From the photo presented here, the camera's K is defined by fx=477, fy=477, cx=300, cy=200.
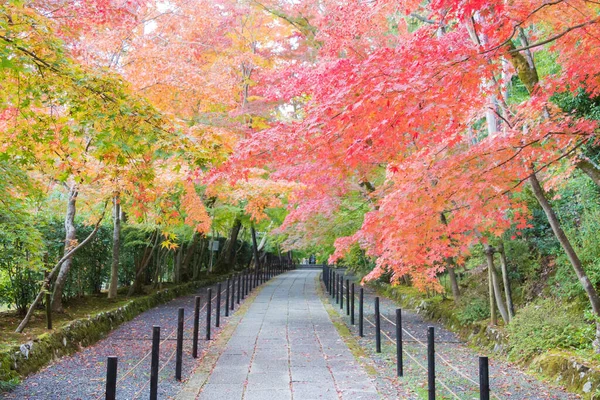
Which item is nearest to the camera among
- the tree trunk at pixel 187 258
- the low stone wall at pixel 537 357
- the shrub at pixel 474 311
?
the low stone wall at pixel 537 357

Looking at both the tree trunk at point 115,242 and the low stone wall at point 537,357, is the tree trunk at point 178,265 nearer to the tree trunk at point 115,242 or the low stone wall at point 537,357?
the tree trunk at point 115,242

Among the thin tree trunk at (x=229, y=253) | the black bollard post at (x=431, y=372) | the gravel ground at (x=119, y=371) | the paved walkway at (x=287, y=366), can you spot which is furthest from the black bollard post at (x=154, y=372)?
the thin tree trunk at (x=229, y=253)

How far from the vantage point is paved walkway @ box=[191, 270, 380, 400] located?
219 inches

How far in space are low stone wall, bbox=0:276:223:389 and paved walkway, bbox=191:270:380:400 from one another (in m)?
2.35

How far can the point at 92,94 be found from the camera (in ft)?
16.1

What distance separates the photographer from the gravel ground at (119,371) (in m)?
5.55

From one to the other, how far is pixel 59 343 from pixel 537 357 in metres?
7.05

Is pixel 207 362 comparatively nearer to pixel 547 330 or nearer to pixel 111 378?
pixel 111 378

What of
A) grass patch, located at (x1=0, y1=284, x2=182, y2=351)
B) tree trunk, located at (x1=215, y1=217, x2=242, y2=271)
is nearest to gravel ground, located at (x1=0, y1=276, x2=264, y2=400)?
grass patch, located at (x1=0, y1=284, x2=182, y2=351)

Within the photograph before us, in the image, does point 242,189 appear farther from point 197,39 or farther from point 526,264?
point 526,264

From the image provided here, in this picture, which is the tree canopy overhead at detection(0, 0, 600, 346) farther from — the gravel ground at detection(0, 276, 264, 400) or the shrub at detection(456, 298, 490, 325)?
the gravel ground at detection(0, 276, 264, 400)

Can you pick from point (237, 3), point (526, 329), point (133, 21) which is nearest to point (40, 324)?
point (133, 21)

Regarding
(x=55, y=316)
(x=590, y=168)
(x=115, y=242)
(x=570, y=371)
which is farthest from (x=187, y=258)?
(x=590, y=168)

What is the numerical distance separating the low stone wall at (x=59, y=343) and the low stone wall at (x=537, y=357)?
6.55 m
